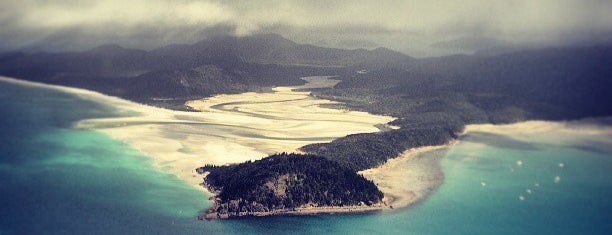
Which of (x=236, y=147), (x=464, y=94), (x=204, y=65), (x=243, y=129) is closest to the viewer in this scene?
(x=236, y=147)

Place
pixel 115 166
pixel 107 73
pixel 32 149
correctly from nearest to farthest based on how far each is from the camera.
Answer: pixel 115 166, pixel 32 149, pixel 107 73

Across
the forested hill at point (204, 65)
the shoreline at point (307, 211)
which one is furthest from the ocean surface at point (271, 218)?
the forested hill at point (204, 65)

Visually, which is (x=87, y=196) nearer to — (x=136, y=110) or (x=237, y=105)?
(x=237, y=105)

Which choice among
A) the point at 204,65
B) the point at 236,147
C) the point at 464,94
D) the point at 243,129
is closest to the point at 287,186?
the point at 236,147

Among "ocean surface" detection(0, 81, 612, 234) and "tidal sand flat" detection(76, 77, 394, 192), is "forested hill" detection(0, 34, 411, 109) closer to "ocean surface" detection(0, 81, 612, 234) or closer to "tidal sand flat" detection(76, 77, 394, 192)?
"tidal sand flat" detection(76, 77, 394, 192)

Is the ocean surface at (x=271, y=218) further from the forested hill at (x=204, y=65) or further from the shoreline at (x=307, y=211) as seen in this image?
the forested hill at (x=204, y=65)

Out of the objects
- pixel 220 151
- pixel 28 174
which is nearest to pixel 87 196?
pixel 28 174

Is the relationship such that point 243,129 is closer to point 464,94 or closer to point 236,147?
point 236,147
